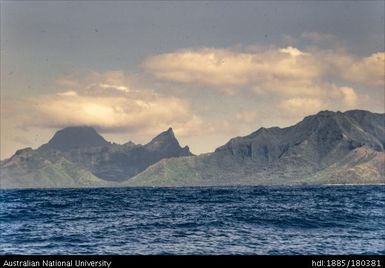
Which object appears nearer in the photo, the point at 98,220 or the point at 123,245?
the point at 123,245

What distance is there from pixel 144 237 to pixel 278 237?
11.0 m

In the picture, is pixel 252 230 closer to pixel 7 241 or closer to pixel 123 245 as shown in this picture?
pixel 123 245

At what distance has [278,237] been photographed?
40594 millimetres
